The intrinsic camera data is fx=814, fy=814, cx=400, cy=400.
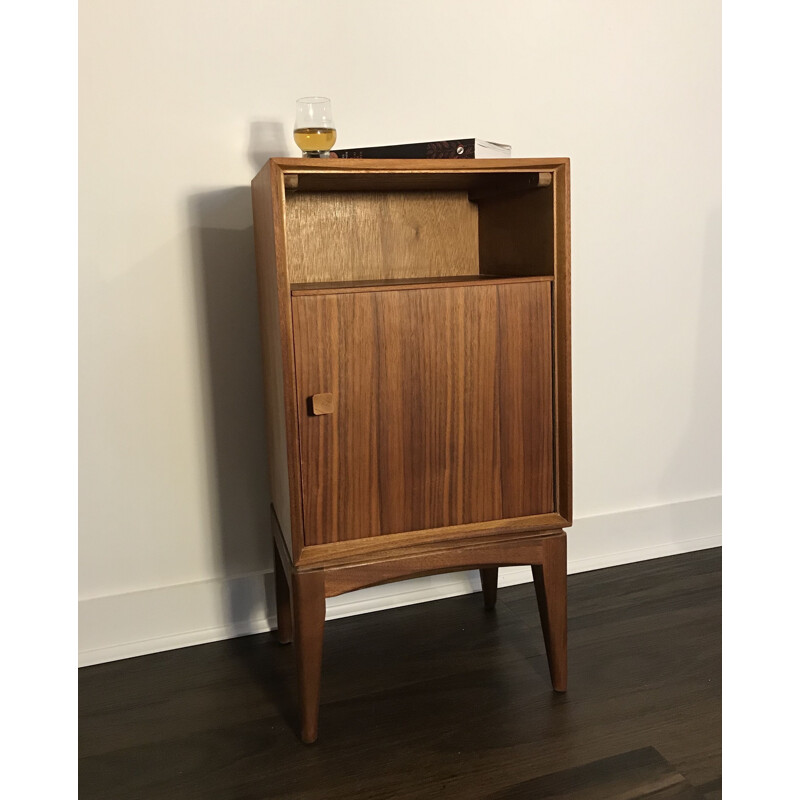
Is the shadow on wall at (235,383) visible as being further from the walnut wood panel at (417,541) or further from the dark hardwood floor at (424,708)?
the walnut wood panel at (417,541)

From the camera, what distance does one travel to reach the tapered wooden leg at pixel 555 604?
156 centimetres

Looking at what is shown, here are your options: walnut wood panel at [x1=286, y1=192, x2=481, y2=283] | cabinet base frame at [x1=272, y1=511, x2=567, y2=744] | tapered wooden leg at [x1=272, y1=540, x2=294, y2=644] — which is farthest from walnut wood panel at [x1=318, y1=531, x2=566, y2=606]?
walnut wood panel at [x1=286, y1=192, x2=481, y2=283]

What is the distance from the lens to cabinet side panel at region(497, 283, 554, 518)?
1.49 m

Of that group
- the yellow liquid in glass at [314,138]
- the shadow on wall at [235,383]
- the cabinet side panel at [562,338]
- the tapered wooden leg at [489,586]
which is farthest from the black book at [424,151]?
the tapered wooden leg at [489,586]

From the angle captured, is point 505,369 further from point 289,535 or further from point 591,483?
point 591,483

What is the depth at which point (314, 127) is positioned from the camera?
4.81 feet

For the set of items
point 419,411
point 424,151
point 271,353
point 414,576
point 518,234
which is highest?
point 424,151

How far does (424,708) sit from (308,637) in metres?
0.28

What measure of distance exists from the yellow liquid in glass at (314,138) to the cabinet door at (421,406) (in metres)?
0.31

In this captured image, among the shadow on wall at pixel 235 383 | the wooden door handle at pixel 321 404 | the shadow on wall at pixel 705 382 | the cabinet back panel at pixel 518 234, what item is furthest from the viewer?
the shadow on wall at pixel 705 382

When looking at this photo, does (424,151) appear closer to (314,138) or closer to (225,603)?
(314,138)

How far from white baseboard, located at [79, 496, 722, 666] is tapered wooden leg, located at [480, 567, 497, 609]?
0.10 metres

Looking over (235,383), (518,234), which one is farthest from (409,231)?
(235,383)
